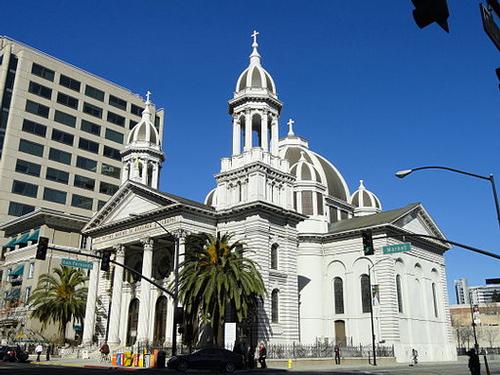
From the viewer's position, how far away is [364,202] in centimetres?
7400

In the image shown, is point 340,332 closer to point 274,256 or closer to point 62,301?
point 274,256

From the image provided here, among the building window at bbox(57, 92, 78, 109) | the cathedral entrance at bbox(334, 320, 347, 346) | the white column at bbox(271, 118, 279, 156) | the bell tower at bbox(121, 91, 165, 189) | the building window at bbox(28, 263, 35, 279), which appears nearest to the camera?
the white column at bbox(271, 118, 279, 156)

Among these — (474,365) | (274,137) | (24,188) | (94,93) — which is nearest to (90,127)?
(94,93)

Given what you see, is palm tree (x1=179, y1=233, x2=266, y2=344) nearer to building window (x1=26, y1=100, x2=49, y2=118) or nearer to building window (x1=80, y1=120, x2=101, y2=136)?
building window (x1=26, y1=100, x2=49, y2=118)

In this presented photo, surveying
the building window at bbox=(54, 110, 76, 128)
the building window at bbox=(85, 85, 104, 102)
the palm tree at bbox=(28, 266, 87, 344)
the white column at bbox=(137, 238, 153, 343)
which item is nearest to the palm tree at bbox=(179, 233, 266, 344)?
the white column at bbox=(137, 238, 153, 343)

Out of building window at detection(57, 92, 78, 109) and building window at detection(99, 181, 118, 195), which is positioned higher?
building window at detection(57, 92, 78, 109)

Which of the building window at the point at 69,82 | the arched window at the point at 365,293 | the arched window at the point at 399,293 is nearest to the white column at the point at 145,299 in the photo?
the arched window at the point at 365,293

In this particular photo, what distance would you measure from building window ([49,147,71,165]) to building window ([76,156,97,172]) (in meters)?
1.67

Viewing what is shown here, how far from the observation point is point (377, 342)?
52.5 meters

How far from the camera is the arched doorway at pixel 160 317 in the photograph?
174ft

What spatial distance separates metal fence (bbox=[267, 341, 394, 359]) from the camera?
43.4m

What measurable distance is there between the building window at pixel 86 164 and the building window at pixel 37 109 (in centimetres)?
823

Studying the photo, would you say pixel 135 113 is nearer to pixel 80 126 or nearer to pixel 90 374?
pixel 80 126

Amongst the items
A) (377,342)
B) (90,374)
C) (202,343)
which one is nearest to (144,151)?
(202,343)
